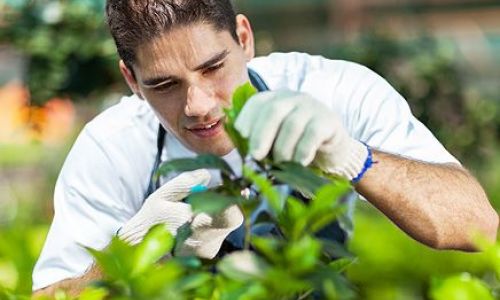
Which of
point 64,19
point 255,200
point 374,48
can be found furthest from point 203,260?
point 374,48

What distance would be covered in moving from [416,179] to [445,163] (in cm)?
20

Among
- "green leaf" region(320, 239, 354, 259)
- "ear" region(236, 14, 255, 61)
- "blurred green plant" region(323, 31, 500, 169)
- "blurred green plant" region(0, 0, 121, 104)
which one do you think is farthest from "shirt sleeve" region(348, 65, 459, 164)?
"blurred green plant" region(323, 31, 500, 169)

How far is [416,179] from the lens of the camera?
6.83 feet

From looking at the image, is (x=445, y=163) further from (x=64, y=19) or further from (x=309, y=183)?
(x=64, y=19)

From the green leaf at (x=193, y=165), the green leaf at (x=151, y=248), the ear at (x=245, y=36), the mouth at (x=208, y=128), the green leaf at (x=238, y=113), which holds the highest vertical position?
the green leaf at (x=238, y=113)

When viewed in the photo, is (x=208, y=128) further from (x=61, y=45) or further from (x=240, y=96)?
(x=61, y=45)

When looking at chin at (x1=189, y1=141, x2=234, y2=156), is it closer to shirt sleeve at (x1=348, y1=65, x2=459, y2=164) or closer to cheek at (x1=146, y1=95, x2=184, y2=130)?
cheek at (x1=146, y1=95, x2=184, y2=130)

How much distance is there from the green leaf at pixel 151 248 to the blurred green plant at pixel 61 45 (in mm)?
3572

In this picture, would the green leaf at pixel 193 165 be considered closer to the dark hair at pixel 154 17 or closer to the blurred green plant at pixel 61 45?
the dark hair at pixel 154 17

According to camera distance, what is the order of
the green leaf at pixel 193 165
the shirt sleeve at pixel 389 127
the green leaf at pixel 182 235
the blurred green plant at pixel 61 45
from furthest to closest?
the blurred green plant at pixel 61 45, the shirt sleeve at pixel 389 127, the green leaf at pixel 182 235, the green leaf at pixel 193 165

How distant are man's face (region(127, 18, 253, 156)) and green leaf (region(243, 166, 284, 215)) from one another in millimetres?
723

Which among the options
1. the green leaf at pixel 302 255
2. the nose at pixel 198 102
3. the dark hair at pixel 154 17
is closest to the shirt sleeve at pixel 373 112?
the dark hair at pixel 154 17

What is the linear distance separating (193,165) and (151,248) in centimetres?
11

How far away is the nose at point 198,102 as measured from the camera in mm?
2133
